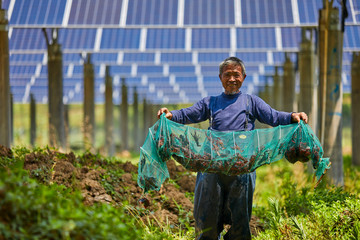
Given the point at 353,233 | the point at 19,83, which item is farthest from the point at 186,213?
the point at 19,83

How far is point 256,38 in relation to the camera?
2158 centimetres

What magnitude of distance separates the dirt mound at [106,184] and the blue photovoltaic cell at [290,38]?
43.0 ft

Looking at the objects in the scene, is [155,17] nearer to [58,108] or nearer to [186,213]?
[58,108]

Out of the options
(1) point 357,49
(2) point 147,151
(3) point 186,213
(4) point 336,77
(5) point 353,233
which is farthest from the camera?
(1) point 357,49

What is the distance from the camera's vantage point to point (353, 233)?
584 cm

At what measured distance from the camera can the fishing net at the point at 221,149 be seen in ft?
16.6

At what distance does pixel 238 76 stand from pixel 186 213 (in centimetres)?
319

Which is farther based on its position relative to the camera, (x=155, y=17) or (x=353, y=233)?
(x=155, y=17)

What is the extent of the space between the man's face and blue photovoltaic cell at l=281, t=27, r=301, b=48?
1610cm

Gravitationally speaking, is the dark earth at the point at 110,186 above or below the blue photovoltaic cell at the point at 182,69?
below

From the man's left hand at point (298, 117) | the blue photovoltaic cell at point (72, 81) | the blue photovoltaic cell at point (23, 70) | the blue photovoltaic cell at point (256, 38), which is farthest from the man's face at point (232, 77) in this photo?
the blue photovoltaic cell at point (72, 81)

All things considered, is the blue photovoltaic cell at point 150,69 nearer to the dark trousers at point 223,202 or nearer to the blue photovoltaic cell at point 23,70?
the blue photovoltaic cell at point 23,70

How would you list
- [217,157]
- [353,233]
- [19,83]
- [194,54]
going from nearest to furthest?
[217,157] → [353,233] → [194,54] → [19,83]

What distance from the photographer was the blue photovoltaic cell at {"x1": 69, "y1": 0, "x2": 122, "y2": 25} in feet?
52.0
